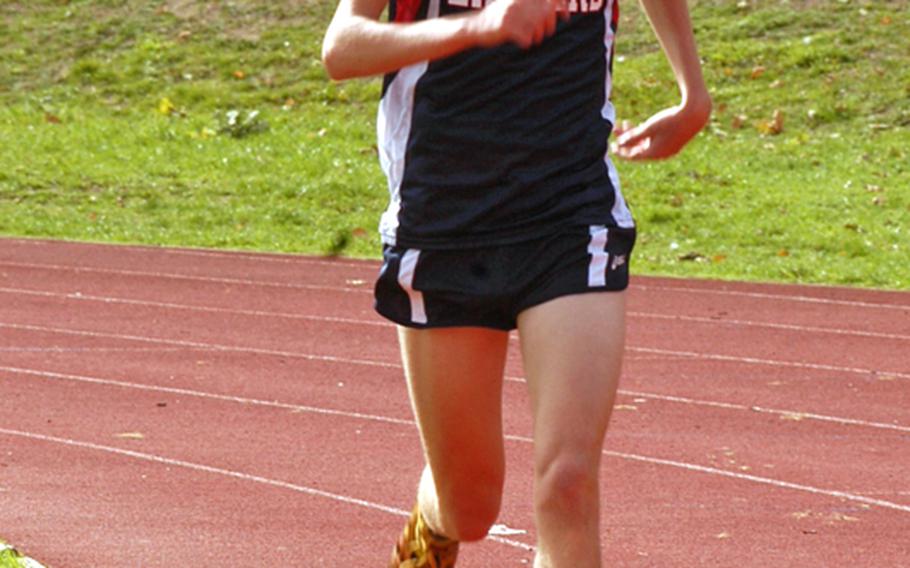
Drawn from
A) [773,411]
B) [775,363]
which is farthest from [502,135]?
[775,363]

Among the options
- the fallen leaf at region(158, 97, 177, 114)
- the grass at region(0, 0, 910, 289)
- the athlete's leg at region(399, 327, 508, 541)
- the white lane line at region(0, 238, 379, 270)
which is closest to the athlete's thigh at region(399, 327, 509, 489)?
the athlete's leg at region(399, 327, 508, 541)

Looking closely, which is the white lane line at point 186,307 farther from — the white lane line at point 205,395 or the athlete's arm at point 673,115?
the athlete's arm at point 673,115

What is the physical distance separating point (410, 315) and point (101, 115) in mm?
15823

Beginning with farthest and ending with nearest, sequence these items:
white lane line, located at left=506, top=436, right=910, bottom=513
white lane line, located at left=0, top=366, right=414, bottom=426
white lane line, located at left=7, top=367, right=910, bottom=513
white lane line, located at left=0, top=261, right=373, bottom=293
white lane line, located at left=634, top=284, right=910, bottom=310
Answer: white lane line, located at left=0, top=261, right=373, bottom=293
white lane line, located at left=634, top=284, right=910, bottom=310
white lane line, located at left=0, top=366, right=414, bottom=426
white lane line, located at left=7, top=367, right=910, bottom=513
white lane line, located at left=506, top=436, right=910, bottom=513

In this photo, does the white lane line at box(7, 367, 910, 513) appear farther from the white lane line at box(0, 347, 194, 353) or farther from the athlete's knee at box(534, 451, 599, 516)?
the athlete's knee at box(534, 451, 599, 516)

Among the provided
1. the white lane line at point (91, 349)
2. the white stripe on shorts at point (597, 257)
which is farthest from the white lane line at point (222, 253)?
the white stripe on shorts at point (597, 257)

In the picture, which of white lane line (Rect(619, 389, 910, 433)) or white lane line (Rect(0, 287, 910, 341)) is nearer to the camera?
white lane line (Rect(619, 389, 910, 433))

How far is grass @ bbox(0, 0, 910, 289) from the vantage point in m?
13.3

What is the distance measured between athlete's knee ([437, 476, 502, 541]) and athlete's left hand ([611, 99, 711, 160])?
2.13 feet

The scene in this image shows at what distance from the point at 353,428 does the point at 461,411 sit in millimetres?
3437

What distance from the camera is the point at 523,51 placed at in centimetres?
328

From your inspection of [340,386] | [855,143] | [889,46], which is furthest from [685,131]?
[889,46]

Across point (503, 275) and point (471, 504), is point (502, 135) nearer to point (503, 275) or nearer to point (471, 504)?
point (503, 275)

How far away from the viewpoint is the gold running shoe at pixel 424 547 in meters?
3.81
